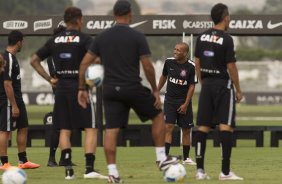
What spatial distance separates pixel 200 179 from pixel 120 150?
8044 mm

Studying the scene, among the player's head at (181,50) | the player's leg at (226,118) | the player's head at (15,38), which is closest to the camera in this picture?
the player's leg at (226,118)

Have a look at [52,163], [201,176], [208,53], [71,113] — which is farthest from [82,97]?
[52,163]

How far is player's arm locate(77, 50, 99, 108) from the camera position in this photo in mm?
12398

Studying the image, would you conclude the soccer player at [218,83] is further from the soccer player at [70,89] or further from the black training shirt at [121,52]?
the soccer player at [70,89]

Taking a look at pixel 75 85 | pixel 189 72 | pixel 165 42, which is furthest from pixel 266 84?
pixel 75 85

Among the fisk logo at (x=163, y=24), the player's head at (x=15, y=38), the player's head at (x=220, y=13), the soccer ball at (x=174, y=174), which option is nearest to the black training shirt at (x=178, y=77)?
the player's head at (x=15, y=38)

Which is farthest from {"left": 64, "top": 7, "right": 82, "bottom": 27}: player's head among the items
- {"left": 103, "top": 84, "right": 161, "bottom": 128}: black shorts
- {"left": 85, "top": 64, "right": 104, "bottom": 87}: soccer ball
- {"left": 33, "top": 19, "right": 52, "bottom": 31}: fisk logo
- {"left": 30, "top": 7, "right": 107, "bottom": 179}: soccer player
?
{"left": 33, "top": 19, "right": 52, "bottom": 31}: fisk logo

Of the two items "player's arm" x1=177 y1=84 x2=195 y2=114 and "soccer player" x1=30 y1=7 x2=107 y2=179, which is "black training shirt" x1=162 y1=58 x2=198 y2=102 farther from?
"soccer player" x1=30 y1=7 x2=107 y2=179

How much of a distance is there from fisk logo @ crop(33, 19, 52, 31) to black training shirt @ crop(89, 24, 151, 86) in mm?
Result: 10851

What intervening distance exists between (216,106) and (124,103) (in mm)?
1274

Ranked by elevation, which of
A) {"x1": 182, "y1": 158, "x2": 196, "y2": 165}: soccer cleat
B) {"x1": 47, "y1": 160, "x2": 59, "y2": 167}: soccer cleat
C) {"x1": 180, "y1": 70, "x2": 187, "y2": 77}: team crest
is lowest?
{"x1": 182, "y1": 158, "x2": 196, "y2": 165}: soccer cleat

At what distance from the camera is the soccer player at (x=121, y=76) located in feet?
40.2

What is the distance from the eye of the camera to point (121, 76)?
1235cm

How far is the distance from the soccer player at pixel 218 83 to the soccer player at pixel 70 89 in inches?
54.6
